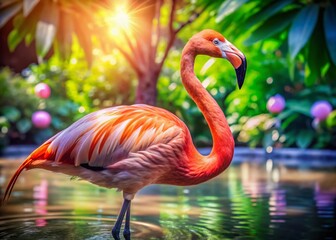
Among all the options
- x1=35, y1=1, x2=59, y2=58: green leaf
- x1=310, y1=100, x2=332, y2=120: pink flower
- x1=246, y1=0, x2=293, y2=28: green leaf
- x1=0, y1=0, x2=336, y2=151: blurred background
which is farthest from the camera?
x1=310, y1=100, x2=332, y2=120: pink flower

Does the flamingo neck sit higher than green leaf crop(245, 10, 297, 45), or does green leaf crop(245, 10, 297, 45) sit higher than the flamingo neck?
green leaf crop(245, 10, 297, 45)

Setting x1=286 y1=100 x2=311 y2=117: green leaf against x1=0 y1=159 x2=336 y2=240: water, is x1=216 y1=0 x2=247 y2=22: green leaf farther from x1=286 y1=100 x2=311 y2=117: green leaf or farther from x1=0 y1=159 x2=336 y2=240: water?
x1=286 y1=100 x2=311 y2=117: green leaf

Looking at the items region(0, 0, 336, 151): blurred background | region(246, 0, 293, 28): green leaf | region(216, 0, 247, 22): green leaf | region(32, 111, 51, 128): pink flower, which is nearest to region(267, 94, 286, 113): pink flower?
region(0, 0, 336, 151): blurred background

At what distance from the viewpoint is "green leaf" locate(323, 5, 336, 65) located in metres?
5.30

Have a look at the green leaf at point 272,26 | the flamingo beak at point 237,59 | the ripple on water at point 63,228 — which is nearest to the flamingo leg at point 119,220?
the ripple on water at point 63,228

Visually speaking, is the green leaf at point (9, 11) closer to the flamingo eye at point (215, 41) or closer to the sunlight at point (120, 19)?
the sunlight at point (120, 19)

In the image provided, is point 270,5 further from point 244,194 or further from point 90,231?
point 90,231

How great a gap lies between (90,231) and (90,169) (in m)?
0.80

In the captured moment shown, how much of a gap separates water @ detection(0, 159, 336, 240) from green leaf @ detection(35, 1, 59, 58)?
4.87ft

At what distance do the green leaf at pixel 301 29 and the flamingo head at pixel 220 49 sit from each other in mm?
1770

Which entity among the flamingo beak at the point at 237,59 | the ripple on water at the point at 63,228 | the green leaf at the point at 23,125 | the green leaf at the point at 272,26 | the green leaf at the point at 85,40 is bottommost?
the ripple on water at the point at 63,228

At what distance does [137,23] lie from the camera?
359 inches

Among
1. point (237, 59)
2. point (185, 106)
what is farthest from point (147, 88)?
point (237, 59)

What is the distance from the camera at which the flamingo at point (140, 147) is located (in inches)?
130
